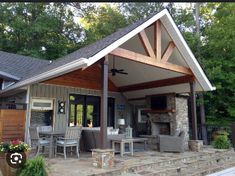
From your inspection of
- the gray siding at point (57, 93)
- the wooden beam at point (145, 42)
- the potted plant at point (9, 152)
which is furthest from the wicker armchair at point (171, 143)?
the potted plant at point (9, 152)

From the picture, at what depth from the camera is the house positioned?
7.83m

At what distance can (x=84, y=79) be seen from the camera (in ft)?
35.6

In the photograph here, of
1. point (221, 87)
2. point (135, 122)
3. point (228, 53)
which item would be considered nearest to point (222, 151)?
point (135, 122)

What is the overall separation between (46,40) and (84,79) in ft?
33.2

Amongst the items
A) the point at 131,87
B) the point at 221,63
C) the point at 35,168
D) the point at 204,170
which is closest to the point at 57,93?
the point at 131,87

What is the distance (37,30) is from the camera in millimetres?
18281

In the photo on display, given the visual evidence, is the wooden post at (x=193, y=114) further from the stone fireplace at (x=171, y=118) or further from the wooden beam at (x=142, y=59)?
the stone fireplace at (x=171, y=118)

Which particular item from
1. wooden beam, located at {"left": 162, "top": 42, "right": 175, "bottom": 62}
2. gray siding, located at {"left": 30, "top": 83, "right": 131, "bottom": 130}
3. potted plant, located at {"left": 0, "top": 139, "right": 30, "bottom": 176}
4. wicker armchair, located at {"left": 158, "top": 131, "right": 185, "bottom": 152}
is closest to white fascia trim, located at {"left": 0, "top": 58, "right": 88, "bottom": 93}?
gray siding, located at {"left": 30, "top": 83, "right": 131, "bottom": 130}

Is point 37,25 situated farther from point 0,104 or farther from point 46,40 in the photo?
point 0,104

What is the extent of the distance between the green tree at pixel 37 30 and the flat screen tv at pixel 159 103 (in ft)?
31.3

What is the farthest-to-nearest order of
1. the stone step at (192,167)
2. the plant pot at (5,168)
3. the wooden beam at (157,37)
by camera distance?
the wooden beam at (157,37), the stone step at (192,167), the plant pot at (5,168)

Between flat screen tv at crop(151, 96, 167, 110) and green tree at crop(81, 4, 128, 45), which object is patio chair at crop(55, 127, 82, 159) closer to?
flat screen tv at crop(151, 96, 167, 110)

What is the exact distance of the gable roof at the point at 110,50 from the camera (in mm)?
6027

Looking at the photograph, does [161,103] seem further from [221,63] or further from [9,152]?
[9,152]
